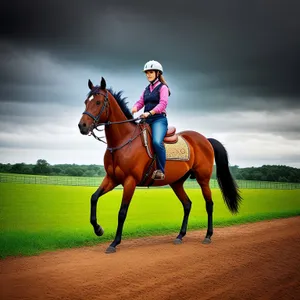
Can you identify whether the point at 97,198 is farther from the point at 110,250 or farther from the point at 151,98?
the point at 151,98

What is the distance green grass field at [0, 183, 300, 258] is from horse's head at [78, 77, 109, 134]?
223 centimetres

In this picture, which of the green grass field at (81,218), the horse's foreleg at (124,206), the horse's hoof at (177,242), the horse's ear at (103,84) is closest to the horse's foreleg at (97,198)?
the horse's foreleg at (124,206)

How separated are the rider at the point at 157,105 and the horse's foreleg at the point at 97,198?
851 millimetres

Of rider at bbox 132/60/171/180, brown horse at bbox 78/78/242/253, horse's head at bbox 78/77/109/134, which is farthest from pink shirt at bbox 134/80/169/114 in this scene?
horse's head at bbox 78/77/109/134

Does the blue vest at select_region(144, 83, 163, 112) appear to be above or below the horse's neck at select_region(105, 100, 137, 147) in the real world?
above

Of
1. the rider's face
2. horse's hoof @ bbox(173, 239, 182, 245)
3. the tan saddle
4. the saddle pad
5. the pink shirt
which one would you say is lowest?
horse's hoof @ bbox(173, 239, 182, 245)

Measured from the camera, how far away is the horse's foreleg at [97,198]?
5.98m

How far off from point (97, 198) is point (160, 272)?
1.56 metres

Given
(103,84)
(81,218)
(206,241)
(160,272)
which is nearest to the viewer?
(160,272)

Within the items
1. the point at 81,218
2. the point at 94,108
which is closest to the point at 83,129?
the point at 94,108

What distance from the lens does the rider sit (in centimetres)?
649

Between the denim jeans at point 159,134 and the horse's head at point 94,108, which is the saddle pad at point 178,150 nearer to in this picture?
the denim jeans at point 159,134

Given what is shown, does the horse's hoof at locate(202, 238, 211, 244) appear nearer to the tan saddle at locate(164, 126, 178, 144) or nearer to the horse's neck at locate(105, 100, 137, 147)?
the tan saddle at locate(164, 126, 178, 144)

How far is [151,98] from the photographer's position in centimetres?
659
